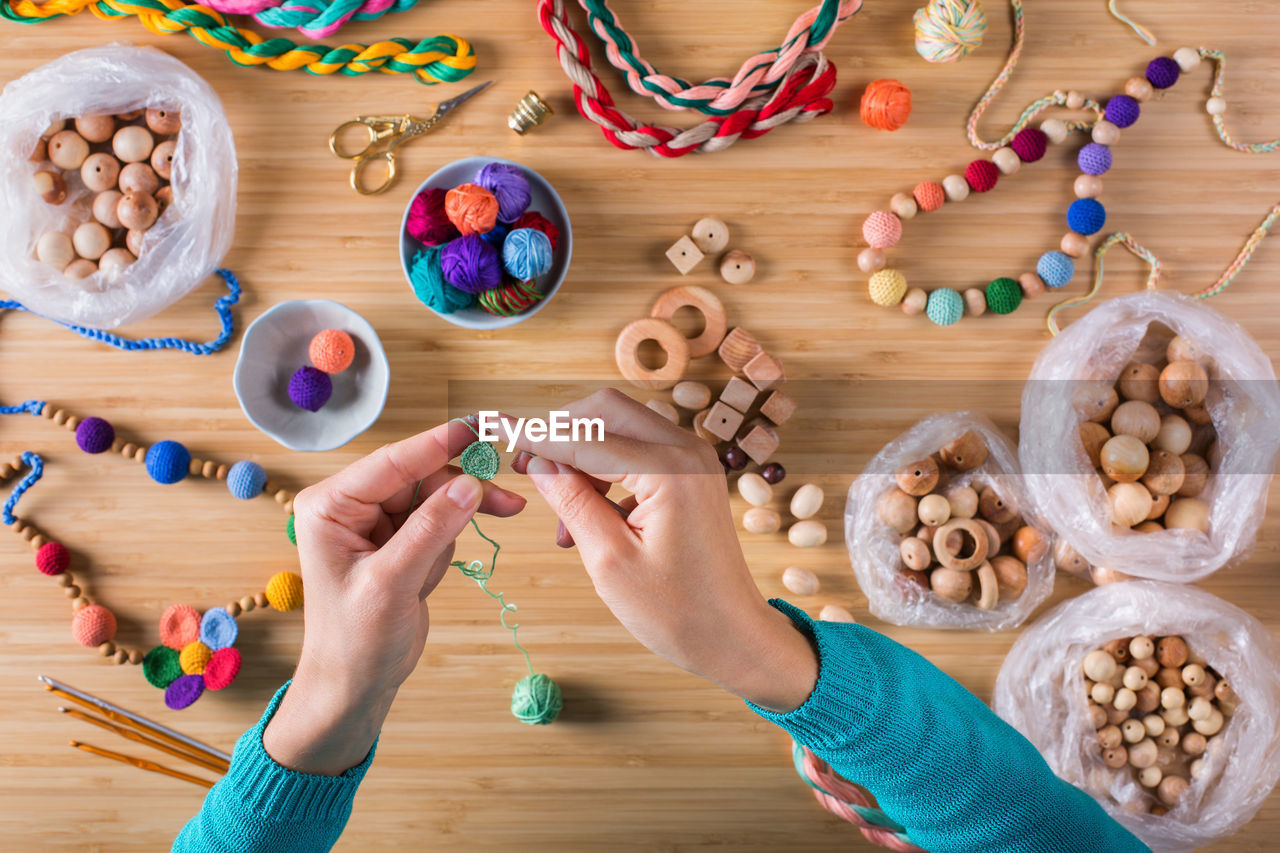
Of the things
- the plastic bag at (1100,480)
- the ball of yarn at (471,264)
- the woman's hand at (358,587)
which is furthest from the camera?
the plastic bag at (1100,480)

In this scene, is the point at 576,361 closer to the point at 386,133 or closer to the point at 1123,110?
the point at 386,133

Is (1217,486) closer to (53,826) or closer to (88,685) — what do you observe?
(88,685)

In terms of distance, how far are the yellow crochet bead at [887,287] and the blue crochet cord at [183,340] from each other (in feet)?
3.07

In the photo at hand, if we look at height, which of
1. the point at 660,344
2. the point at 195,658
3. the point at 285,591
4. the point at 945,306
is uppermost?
the point at 945,306

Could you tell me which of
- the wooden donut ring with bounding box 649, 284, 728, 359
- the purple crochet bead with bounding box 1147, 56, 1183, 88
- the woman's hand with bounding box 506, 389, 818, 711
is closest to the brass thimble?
the wooden donut ring with bounding box 649, 284, 728, 359

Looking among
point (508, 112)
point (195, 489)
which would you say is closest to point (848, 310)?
point (508, 112)

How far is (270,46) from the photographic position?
111cm

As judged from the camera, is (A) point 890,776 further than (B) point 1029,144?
No

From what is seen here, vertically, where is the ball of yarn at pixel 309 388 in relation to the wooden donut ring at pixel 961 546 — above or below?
above

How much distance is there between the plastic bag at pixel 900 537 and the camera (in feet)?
3.81

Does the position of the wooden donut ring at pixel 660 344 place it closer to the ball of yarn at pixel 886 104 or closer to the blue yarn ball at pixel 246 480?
the ball of yarn at pixel 886 104

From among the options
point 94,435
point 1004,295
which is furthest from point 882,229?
point 94,435

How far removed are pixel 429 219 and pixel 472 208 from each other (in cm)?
8

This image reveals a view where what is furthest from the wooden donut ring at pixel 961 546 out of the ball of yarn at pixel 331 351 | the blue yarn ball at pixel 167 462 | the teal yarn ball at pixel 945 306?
the blue yarn ball at pixel 167 462
